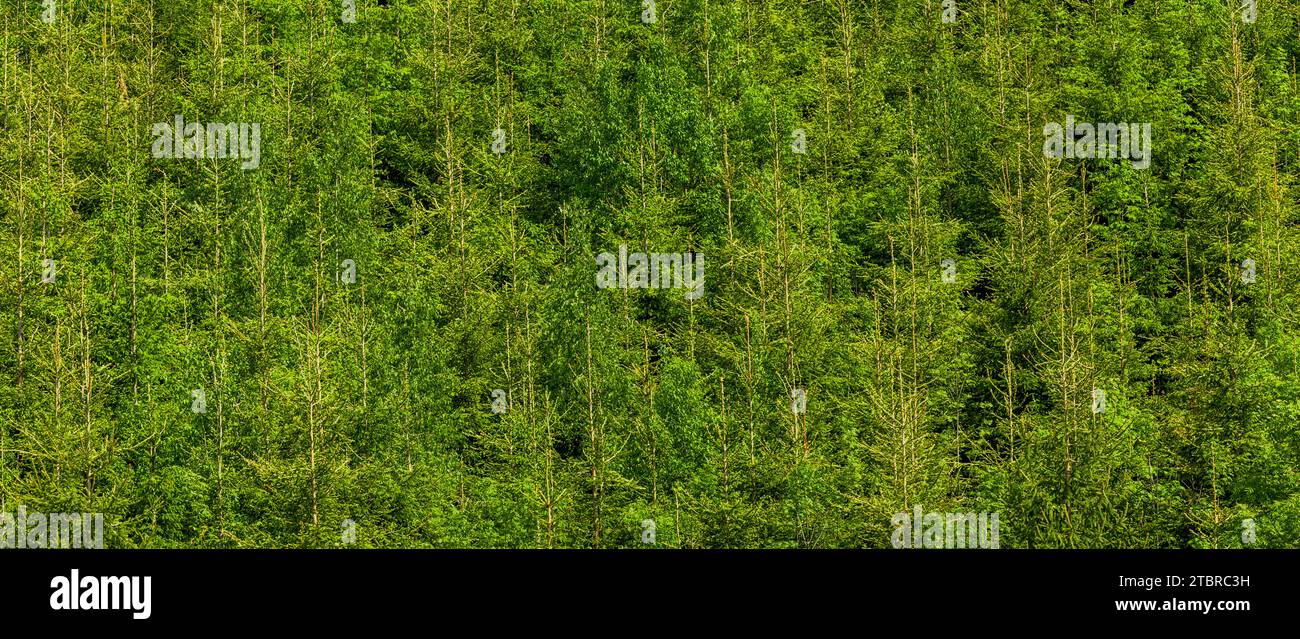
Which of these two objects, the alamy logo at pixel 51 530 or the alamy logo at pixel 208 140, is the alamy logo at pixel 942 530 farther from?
the alamy logo at pixel 208 140

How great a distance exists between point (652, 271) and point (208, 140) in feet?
82.7

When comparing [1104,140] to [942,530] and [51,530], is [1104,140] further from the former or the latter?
[51,530]

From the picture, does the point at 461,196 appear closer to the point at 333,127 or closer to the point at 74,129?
the point at 333,127

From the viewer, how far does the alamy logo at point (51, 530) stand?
58.8 meters

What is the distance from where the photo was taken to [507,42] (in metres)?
100

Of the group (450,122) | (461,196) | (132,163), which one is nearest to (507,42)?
(450,122)

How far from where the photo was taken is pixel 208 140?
8362 centimetres

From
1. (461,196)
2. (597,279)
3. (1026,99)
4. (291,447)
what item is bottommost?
(291,447)

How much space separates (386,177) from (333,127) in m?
5.96
